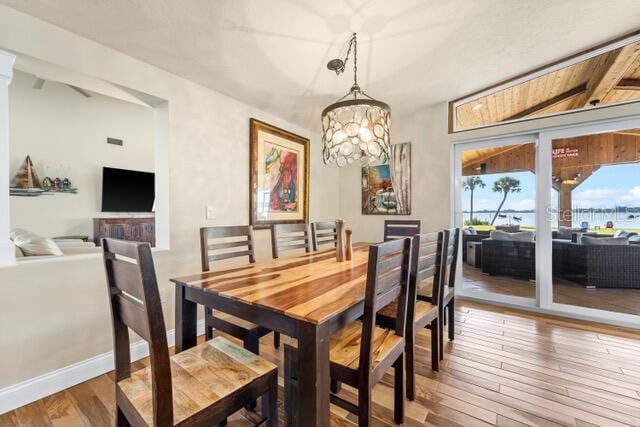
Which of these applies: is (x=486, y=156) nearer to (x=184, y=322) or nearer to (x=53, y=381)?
(x=184, y=322)

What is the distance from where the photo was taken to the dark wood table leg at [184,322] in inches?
55.6

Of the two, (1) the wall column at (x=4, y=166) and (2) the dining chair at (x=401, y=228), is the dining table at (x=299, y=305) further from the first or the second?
(2) the dining chair at (x=401, y=228)

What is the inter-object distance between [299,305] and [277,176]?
259 cm

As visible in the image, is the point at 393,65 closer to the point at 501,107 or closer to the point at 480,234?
the point at 501,107

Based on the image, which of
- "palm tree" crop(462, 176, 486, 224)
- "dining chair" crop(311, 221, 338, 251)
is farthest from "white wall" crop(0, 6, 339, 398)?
"palm tree" crop(462, 176, 486, 224)

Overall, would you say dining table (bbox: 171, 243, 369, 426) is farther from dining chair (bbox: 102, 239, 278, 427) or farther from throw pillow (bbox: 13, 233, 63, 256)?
throw pillow (bbox: 13, 233, 63, 256)

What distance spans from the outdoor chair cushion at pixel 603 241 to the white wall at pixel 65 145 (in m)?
6.48

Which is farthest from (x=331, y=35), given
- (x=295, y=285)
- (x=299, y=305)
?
(x=299, y=305)

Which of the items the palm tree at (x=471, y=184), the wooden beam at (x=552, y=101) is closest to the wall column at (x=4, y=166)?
the palm tree at (x=471, y=184)

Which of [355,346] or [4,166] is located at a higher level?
[4,166]

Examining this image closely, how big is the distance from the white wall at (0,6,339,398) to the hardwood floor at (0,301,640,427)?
12.6 inches

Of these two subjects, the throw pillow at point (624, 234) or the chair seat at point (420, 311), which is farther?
the throw pillow at point (624, 234)

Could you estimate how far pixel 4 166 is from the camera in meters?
1.64

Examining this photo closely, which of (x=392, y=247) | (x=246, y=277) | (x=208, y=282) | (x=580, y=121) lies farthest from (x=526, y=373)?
(x=580, y=121)
